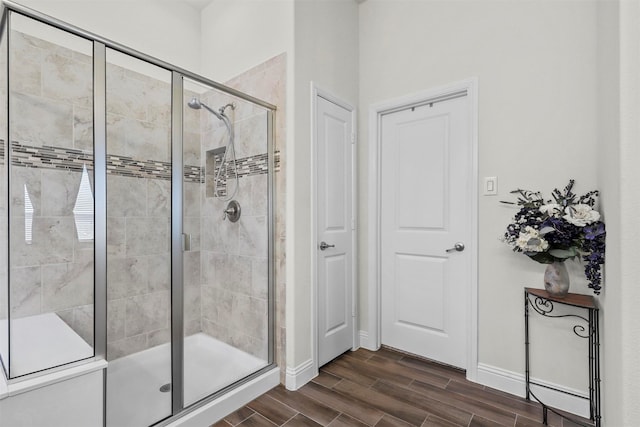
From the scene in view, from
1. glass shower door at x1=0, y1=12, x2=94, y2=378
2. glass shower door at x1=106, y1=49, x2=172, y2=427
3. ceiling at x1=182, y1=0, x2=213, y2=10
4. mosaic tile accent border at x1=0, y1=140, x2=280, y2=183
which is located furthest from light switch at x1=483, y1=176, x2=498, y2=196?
ceiling at x1=182, y1=0, x2=213, y2=10

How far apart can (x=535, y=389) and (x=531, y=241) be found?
98 centimetres

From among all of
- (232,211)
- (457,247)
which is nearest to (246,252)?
(232,211)

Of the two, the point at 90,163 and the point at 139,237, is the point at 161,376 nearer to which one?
the point at 139,237

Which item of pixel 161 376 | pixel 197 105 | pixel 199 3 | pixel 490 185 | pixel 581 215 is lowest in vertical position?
pixel 161 376

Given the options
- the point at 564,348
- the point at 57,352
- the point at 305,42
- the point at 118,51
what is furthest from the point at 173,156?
the point at 564,348

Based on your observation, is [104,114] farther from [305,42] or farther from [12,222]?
[305,42]

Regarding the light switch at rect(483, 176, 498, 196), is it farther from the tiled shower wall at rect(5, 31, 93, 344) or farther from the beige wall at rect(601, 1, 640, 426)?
the tiled shower wall at rect(5, 31, 93, 344)

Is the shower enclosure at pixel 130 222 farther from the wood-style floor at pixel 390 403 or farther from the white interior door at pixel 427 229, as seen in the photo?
the white interior door at pixel 427 229

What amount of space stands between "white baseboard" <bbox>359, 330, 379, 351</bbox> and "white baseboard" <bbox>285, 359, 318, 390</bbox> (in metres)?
0.66

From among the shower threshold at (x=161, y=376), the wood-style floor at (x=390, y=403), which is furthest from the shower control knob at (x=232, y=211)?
the wood-style floor at (x=390, y=403)

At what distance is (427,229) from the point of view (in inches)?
96.7

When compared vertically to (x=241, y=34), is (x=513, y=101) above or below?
below

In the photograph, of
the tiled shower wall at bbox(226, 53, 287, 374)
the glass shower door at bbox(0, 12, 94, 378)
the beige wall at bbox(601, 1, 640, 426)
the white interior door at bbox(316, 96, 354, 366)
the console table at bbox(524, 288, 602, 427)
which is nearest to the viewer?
the beige wall at bbox(601, 1, 640, 426)

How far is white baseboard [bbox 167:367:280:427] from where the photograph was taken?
1660mm
